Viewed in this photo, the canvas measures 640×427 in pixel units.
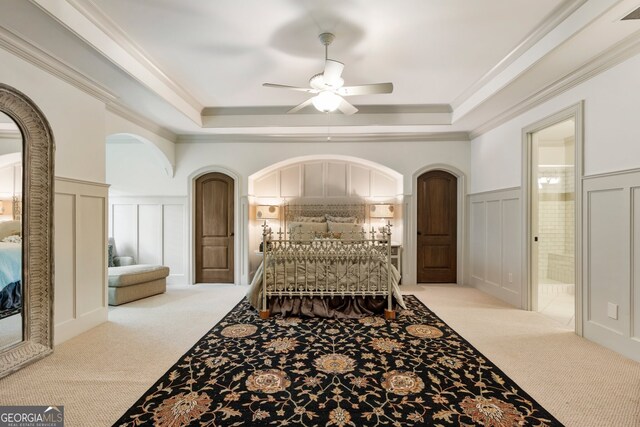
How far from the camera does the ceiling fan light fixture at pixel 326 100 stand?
132 inches

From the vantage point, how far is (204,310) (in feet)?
14.1

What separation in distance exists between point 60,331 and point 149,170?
3.50 metres

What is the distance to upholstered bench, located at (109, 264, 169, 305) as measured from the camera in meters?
4.52

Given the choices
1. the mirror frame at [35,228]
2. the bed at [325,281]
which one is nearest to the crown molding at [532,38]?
the bed at [325,281]

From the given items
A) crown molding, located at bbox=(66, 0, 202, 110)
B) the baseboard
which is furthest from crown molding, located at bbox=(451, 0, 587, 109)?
the baseboard

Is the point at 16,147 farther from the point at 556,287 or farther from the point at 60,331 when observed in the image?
the point at 556,287

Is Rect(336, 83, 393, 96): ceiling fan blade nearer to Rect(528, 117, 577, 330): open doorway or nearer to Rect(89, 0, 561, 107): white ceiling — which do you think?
Rect(89, 0, 561, 107): white ceiling

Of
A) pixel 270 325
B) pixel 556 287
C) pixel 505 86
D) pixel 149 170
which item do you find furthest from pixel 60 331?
pixel 556 287

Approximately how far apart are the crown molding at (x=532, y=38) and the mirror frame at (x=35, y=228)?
462 cm

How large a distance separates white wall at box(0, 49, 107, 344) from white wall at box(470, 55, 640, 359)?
5.38m

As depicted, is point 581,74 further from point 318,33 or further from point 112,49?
point 112,49

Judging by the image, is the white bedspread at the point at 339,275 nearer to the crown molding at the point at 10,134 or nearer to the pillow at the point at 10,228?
the pillow at the point at 10,228

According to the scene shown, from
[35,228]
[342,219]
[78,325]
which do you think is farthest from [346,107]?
[78,325]

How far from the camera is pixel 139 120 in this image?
193 inches
